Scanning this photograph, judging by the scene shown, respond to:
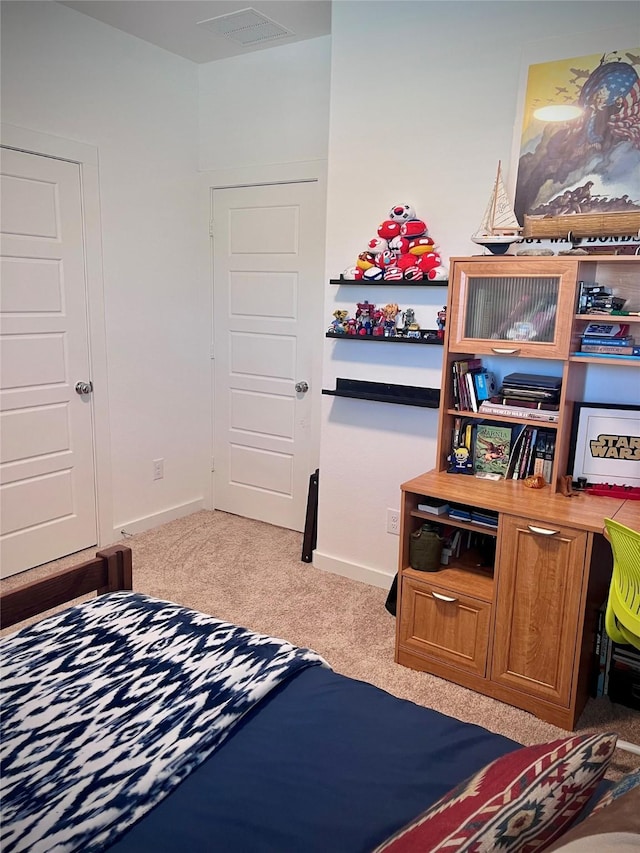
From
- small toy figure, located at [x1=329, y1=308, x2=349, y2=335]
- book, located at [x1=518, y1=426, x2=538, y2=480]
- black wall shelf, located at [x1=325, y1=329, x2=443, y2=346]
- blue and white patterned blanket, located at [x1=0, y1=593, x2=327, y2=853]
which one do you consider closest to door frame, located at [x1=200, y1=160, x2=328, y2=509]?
small toy figure, located at [x1=329, y1=308, x2=349, y2=335]

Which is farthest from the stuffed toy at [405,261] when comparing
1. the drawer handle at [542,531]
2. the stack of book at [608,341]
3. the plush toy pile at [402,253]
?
the drawer handle at [542,531]

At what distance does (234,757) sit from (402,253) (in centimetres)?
229

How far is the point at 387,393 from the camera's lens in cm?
317

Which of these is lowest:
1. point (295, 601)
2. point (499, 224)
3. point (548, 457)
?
point (295, 601)

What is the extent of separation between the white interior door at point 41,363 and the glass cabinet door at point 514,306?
206 cm

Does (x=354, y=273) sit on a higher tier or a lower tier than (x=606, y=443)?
higher

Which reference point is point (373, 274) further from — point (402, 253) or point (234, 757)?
point (234, 757)

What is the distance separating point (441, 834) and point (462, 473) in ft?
6.11

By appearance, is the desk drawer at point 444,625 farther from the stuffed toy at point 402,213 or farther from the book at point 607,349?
the stuffed toy at point 402,213

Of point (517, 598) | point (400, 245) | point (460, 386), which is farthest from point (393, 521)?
point (400, 245)

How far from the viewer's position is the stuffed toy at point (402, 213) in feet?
9.61

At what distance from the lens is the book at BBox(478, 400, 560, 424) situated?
247cm

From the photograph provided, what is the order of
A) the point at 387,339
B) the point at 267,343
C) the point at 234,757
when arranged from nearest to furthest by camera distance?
the point at 234,757 < the point at 387,339 < the point at 267,343

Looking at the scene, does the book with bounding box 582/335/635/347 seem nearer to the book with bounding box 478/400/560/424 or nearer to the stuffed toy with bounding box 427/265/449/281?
the book with bounding box 478/400/560/424
